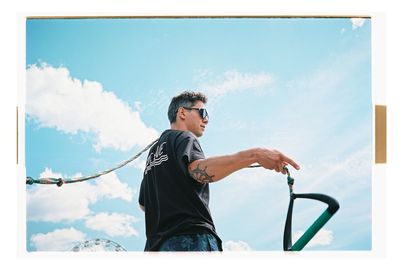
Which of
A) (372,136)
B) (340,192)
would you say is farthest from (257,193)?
(372,136)

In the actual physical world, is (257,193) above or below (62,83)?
below

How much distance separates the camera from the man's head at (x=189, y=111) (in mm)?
2680

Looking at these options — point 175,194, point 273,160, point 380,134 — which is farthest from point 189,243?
point 380,134

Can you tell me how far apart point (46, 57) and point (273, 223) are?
1.27m

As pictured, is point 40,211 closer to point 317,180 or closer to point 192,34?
point 192,34

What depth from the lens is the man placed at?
96.3 inches

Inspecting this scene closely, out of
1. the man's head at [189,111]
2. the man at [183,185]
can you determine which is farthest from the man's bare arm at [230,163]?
the man's head at [189,111]

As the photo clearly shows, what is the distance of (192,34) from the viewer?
268cm

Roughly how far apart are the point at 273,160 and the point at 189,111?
1.57 feet

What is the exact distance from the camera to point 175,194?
2.52m

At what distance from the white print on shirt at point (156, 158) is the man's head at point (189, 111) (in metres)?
0.14

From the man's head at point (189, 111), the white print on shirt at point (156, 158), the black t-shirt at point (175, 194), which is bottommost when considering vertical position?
the black t-shirt at point (175, 194)

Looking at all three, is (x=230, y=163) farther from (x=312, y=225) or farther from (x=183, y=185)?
(x=312, y=225)
